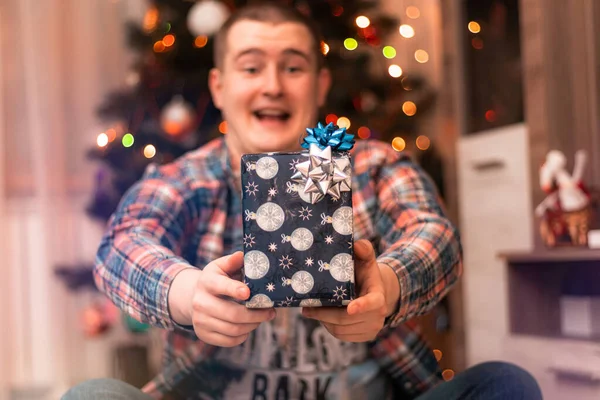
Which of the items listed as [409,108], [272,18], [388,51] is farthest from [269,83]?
[388,51]

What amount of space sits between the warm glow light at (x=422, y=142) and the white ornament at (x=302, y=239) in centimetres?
175

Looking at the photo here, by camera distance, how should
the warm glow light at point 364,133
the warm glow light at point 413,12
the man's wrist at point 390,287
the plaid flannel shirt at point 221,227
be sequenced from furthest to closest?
the warm glow light at point 413,12, the warm glow light at point 364,133, the plaid flannel shirt at point 221,227, the man's wrist at point 390,287

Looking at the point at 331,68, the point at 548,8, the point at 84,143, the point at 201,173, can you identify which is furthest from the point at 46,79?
the point at 548,8

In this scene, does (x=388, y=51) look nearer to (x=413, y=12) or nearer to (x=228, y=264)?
(x=413, y=12)

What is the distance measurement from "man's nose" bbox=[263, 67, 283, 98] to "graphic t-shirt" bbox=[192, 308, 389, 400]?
1.22 ft

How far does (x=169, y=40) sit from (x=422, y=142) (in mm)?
951

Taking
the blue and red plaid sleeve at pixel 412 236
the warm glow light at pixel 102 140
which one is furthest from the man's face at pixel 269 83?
the warm glow light at pixel 102 140

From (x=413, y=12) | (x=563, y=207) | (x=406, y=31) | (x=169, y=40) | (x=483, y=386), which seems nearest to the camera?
(x=483, y=386)

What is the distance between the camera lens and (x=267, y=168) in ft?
2.65

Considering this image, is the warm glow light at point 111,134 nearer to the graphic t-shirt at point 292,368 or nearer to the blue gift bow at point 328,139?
the graphic t-shirt at point 292,368

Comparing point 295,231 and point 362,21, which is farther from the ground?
point 362,21

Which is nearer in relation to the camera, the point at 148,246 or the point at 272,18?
the point at 148,246

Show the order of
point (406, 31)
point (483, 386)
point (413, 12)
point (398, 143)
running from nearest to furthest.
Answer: point (483, 386), point (398, 143), point (406, 31), point (413, 12)

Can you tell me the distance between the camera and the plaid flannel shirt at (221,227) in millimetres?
1075
